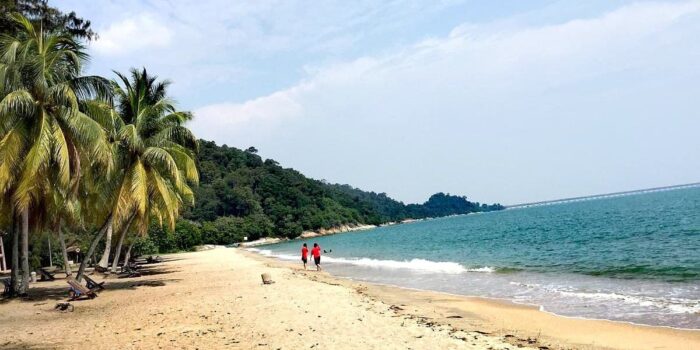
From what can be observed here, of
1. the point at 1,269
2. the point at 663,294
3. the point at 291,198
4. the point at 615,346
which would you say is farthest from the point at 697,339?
the point at 291,198

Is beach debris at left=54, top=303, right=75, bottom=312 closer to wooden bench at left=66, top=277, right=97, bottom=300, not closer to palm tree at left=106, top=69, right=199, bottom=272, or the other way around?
wooden bench at left=66, top=277, right=97, bottom=300

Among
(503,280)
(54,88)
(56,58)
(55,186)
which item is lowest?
(503,280)

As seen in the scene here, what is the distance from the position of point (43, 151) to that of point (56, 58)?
335 cm

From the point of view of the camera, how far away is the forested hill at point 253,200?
→ 338ft

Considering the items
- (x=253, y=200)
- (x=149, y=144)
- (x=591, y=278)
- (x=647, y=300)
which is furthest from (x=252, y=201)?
(x=647, y=300)

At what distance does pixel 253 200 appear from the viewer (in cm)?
11194

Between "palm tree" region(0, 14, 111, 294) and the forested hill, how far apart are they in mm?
73850

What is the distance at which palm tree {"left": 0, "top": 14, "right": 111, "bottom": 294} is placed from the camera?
44.8ft

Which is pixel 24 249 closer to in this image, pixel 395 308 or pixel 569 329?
pixel 395 308

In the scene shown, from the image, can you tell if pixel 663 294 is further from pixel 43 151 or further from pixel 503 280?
pixel 43 151

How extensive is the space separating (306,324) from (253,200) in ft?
340

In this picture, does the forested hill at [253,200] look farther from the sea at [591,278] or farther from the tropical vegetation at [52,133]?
the tropical vegetation at [52,133]

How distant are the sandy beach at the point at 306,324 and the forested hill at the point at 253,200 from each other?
74.8 meters

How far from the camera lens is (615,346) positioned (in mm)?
9039
